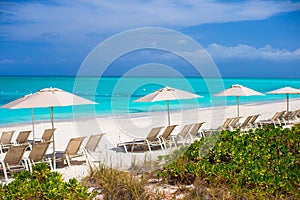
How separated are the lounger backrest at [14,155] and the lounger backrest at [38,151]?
358 mm

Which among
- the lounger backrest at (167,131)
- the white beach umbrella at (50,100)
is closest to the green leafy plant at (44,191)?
the white beach umbrella at (50,100)

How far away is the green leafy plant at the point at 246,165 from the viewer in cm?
568

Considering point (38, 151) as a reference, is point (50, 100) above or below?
above

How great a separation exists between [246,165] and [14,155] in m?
4.07

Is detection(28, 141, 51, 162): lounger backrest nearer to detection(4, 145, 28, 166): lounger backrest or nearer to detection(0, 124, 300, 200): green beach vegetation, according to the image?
detection(4, 145, 28, 166): lounger backrest

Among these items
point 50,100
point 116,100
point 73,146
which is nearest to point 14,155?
point 73,146

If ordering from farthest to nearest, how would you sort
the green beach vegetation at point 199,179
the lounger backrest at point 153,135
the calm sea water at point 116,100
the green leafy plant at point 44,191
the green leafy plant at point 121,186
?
the calm sea water at point 116,100 < the lounger backrest at point 153,135 < the green leafy plant at point 121,186 < the green beach vegetation at point 199,179 < the green leafy plant at point 44,191

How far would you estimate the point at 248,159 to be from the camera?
256 inches

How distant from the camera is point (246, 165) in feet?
20.8

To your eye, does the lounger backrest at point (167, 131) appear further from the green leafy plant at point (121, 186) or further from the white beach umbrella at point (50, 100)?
the green leafy plant at point (121, 186)

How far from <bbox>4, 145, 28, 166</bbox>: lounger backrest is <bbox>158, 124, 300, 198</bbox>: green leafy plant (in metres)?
2.65

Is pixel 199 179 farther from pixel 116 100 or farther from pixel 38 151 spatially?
pixel 116 100

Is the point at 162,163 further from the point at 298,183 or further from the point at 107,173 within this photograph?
the point at 298,183

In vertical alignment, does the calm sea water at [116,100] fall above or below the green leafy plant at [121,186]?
above
